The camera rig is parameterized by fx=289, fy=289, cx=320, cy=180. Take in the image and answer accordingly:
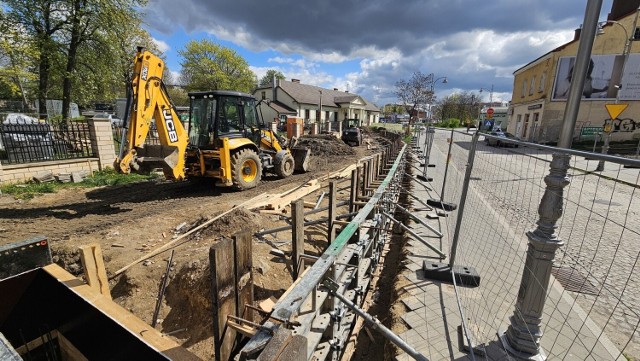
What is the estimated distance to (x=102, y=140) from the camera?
10.9 m

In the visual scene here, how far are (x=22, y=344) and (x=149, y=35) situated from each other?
3838 centimetres

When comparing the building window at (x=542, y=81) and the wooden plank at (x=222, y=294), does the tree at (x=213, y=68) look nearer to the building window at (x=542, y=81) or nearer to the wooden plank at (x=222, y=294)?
the building window at (x=542, y=81)

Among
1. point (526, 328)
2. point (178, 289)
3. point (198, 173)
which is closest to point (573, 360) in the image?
point (526, 328)

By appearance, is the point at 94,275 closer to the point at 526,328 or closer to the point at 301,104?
the point at 526,328

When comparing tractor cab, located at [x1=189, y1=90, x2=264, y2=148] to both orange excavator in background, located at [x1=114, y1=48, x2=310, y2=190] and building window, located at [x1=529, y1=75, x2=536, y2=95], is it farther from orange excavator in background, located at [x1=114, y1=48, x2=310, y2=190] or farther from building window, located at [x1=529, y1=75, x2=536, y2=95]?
building window, located at [x1=529, y1=75, x2=536, y2=95]

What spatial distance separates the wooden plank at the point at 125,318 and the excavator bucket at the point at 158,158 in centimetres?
451

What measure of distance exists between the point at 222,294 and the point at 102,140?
1200 cm

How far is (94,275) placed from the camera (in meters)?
2.60

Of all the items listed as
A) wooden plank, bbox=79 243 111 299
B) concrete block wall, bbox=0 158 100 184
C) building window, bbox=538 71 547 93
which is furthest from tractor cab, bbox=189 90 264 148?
building window, bbox=538 71 547 93

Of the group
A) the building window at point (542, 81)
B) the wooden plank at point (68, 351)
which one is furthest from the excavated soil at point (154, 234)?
the building window at point (542, 81)

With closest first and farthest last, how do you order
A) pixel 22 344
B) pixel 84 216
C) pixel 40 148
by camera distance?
1. pixel 22 344
2. pixel 84 216
3. pixel 40 148

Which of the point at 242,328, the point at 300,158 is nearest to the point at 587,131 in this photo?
the point at 300,158

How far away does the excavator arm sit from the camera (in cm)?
647

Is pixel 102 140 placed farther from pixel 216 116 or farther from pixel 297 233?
pixel 297 233
